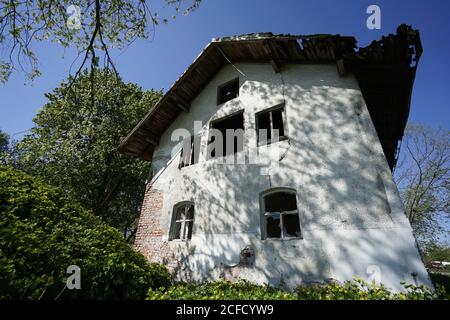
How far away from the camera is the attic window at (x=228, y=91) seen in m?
9.69

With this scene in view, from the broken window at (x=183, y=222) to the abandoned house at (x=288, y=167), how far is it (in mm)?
37

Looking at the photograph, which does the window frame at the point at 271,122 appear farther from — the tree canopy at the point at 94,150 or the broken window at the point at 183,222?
the tree canopy at the point at 94,150

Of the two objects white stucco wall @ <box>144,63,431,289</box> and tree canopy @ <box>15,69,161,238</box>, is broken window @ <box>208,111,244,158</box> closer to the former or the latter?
white stucco wall @ <box>144,63,431,289</box>

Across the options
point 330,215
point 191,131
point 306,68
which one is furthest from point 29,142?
point 330,215

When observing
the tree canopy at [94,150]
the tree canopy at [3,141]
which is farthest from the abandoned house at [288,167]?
the tree canopy at [3,141]

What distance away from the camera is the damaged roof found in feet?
20.5

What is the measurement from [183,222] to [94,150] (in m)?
9.58

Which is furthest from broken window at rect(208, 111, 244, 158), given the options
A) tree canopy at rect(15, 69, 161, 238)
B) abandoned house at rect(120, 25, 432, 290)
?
tree canopy at rect(15, 69, 161, 238)

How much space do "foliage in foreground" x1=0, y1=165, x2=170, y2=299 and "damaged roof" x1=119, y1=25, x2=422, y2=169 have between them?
617 centimetres

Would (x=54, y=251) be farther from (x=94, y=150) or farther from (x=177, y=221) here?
(x=94, y=150)

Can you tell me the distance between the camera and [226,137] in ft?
28.7

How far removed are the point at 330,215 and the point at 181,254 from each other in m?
4.76

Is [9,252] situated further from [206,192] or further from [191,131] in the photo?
[191,131]

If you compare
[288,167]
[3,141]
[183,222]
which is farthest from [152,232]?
[3,141]
